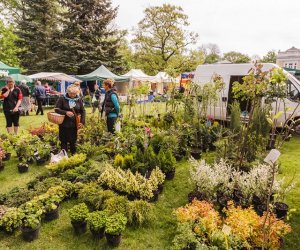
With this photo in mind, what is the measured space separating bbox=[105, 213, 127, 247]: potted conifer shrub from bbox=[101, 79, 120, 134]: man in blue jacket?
3.31 m

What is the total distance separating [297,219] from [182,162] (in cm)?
262

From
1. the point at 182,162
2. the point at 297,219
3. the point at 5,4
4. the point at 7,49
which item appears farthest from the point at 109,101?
the point at 5,4

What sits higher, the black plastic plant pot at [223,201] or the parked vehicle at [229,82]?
the parked vehicle at [229,82]

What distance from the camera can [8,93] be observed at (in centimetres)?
662

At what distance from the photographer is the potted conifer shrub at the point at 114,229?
2884 millimetres

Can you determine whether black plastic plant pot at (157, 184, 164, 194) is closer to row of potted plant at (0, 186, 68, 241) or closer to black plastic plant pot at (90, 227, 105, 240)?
black plastic plant pot at (90, 227, 105, 240)

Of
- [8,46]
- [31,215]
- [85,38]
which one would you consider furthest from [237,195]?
[8,46]

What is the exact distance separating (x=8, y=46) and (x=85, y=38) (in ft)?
28.8

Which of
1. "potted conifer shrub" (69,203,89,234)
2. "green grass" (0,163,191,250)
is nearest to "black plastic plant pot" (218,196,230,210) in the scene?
"green grass" (0,163,191,250)

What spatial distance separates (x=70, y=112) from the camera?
4.88 m

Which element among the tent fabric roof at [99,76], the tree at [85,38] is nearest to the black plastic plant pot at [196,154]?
the tent fabric roof at [99,76]

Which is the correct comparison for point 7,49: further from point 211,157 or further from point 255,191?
point 255,191

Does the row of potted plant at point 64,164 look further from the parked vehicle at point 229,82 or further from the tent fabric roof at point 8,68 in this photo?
the tent fabric roof at point 8,68

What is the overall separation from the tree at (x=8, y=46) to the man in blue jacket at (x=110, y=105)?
21531 millimetres
